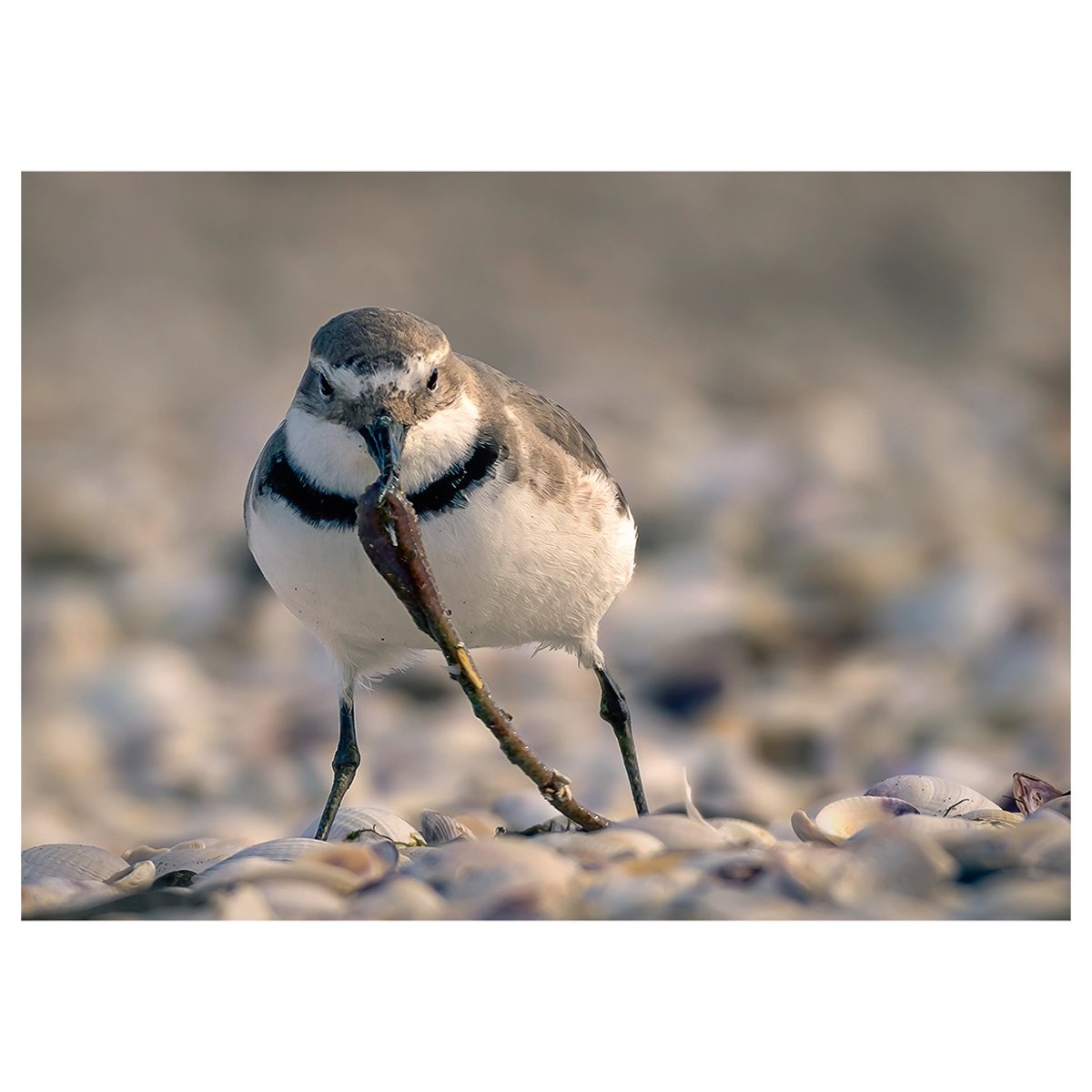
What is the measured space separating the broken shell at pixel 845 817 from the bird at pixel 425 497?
85cm

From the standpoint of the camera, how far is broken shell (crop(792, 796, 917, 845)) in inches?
129

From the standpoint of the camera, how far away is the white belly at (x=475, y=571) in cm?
332

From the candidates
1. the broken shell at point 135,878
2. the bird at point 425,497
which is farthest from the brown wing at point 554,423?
the broken shell at point 135,878

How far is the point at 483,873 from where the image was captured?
9.46 ft

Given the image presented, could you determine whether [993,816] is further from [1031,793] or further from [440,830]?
[440,830]

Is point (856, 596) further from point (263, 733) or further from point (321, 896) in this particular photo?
point (321, 896)

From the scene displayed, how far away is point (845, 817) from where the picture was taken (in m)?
3.40

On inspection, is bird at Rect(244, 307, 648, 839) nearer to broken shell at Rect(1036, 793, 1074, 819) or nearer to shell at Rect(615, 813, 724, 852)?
shell at Rect(615, 813, 724, 852)

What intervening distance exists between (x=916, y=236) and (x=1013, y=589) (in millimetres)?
3075

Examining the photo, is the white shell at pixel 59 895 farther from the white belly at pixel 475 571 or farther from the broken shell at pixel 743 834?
the broken shell at pixel 743 834

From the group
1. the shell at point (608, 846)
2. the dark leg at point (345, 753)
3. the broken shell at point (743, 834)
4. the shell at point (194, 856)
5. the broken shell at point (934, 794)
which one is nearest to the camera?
the shell at point (608, 846)

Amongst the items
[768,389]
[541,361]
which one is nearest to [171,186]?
[541,361]

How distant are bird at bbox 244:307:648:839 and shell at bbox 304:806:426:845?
39 mm

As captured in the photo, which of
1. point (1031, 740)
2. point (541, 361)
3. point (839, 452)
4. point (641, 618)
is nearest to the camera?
point (1031, 740)
